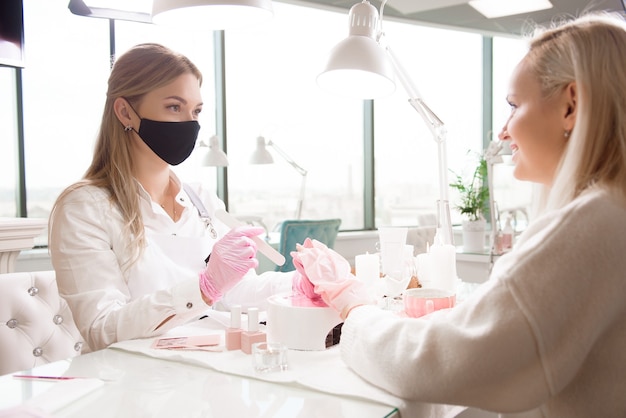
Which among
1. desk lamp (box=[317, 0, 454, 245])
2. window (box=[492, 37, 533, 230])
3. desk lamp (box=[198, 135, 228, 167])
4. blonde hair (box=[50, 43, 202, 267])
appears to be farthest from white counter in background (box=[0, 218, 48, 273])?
window (box=[492, 37, 533, 230])

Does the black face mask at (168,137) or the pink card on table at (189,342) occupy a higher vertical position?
the black face mask at (168,137)

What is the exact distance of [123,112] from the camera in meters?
1.85

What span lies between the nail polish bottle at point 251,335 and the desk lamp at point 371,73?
690mm

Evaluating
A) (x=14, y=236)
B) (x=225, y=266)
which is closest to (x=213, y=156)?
(x=14, y=236)

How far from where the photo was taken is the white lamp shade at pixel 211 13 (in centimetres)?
139

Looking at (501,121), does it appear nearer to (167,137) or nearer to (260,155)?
(260,155)

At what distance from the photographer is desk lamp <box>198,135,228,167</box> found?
416 cm

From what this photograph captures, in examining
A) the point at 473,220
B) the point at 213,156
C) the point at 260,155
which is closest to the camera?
the point at 473,220

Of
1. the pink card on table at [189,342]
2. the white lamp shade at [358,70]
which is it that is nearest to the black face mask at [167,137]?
the white lamp shade at [358,70]

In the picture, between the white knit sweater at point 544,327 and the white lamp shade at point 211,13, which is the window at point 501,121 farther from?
the white knit sweater at point 544,327

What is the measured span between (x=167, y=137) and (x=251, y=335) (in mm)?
863

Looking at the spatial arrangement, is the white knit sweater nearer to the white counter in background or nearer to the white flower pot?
the white counter in background

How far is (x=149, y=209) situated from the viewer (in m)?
1.79

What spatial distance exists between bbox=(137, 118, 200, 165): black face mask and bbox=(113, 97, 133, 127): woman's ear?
0.05 metres
